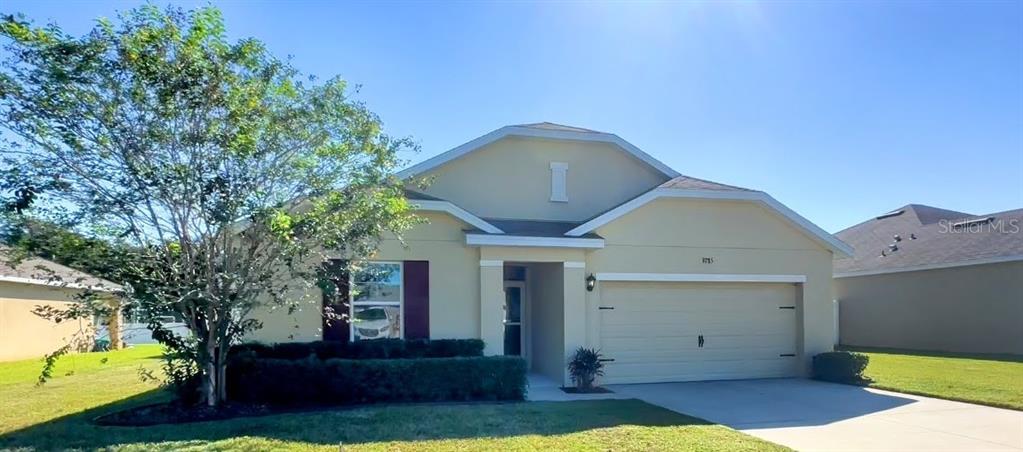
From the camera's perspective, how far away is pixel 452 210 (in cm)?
1280

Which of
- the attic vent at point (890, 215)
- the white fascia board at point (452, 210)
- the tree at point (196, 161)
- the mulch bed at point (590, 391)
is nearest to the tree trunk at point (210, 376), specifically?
the tree at point (196, 161)

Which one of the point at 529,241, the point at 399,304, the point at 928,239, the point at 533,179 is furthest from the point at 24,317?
the point at 928,239

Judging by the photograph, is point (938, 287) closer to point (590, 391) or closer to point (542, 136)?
point (542, 136)

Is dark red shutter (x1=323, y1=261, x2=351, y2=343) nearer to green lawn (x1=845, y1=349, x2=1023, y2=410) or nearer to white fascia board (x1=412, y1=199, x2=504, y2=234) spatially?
white fascia board (x1=412, y1=199, x2=504, y2=234)

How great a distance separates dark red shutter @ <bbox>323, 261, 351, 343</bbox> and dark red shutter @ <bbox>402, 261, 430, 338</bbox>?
3.67 ft

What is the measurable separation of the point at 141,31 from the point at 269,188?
250cm

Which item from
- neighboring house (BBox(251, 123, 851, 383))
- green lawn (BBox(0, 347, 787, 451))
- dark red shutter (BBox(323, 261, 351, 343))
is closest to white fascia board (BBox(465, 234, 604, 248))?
neighboring house (BBox(251, 123, 851, 383))

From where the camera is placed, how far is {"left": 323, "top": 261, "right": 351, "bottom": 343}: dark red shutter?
10.4 metres

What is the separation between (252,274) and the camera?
9500mm

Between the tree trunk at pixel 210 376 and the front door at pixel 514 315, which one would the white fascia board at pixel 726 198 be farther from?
the tree trunk at pixel 210 376

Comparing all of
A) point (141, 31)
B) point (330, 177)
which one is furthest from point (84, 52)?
point (330, 177)

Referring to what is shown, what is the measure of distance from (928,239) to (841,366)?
1384 centimetres

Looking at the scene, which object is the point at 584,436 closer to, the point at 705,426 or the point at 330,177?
the point at 705,426

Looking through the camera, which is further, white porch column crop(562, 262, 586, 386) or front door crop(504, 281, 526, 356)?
front door crop(504, 281, 526, 356)
